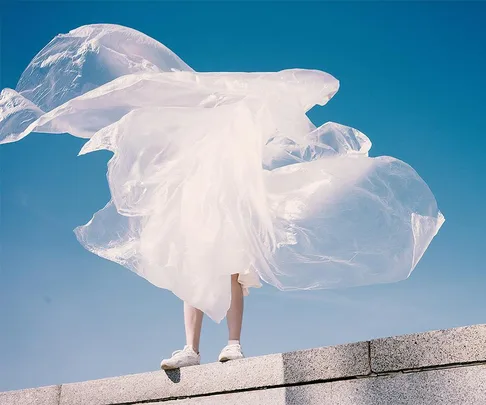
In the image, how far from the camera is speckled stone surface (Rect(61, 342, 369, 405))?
3.39 meters

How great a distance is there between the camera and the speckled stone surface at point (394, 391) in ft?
9.82

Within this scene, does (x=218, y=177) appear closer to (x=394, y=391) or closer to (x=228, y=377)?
(x=228, y=377)

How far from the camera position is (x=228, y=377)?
379cm

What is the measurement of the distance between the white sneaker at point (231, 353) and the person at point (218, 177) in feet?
0.03

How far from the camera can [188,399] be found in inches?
154

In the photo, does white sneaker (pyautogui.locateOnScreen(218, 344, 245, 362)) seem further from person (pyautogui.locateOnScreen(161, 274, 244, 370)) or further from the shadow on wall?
the shadow on wall

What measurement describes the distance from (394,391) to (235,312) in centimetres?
123

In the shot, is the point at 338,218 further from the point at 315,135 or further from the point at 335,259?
the point at 315,135

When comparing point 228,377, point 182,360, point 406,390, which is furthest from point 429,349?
point 182,360

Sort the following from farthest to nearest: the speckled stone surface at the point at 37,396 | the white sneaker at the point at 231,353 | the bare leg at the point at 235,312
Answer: the speckled stone surface at the point at 37,396
the bare leg at the point at 235,312
the white sneaker at the point at 231,353

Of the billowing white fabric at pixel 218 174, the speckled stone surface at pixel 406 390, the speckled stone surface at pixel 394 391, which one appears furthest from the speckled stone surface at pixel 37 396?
the speckled stone surface at pixel 406 390

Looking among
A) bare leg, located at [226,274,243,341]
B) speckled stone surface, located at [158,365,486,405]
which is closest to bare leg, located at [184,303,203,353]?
bare leg, located at [226,274,243,341]

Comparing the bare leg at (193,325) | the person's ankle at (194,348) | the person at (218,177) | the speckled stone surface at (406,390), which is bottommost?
the speckled stone surface at (406,390)

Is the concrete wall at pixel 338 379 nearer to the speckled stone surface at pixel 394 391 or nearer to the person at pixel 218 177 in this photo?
the speckled stone surface at pixel 394 391
